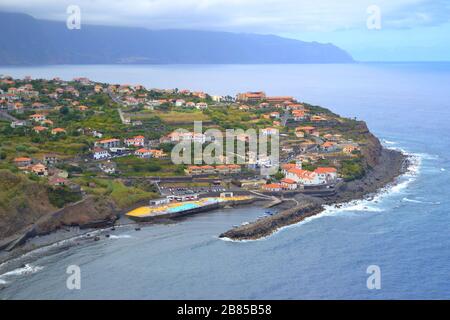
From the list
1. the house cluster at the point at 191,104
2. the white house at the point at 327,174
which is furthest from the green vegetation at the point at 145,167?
the house cluster at the point at 191,104

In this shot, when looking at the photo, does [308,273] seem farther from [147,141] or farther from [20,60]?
[20,60]

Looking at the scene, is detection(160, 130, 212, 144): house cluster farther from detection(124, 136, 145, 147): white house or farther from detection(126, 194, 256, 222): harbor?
detection(126, 194, 256, 222): harbor

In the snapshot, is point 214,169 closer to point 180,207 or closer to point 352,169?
point 180,207

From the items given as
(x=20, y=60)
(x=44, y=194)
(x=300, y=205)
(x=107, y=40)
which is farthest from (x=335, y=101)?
(x=107, y=40)

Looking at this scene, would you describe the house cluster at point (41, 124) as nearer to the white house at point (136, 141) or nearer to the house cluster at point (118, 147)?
the house cluster at point (118, 147)

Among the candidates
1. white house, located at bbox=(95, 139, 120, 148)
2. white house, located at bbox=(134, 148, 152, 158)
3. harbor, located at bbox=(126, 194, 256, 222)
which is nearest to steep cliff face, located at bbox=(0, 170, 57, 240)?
harbor, located at bbox=(126, 194, 256, 222)

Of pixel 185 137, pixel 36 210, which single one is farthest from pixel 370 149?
pixel 36 210

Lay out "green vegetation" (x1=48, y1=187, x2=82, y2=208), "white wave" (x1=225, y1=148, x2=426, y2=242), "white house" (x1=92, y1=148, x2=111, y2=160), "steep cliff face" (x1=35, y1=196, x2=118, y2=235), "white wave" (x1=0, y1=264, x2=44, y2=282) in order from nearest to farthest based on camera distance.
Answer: "white wave" (x1=0, y1=264, x2=44, y2=282), "steep cliff face" (x1=35, y1=196, x2=118, y2=235), "green vegetation" (x1=48, y1=187, x2=82, y2=208), "white wave" (x1=225, y1=148, x2=426, y2=242), "white house" (x1=92, y1=148, x2=111, y2=160)
